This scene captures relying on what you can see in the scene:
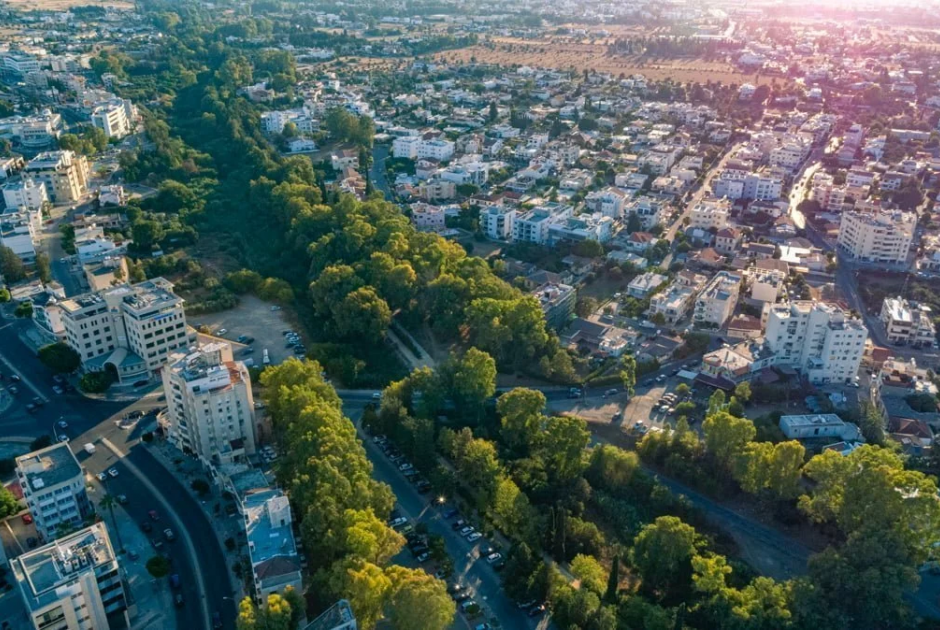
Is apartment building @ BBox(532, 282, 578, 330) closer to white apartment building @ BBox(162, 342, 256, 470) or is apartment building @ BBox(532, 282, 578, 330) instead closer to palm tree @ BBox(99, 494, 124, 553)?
white apartment building @ BBox(162, 342, 256, 470)

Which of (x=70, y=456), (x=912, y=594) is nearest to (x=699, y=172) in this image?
(x=912, y=594)

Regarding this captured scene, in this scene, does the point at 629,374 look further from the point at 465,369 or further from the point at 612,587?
the point at 612,587

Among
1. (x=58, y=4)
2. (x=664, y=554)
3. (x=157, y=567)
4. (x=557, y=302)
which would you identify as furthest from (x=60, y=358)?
(x=58, y=4)

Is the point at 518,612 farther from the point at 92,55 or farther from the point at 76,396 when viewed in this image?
the point at 92,55

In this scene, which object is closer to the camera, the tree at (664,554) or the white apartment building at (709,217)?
the tree at (664,554)

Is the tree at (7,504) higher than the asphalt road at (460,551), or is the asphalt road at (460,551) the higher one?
the tree at (7,504)

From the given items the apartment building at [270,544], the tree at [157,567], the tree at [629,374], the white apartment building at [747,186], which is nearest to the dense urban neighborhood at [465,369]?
the apartment building at [270,544]

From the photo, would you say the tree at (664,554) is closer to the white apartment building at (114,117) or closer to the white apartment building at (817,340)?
the white apartment building at (817,340)

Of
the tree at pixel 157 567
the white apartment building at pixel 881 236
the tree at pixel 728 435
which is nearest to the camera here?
the tree at pixel 157 567

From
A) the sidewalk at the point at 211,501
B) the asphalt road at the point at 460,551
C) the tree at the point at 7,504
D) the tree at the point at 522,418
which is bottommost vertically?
the asphalt road at the point at 460,551
